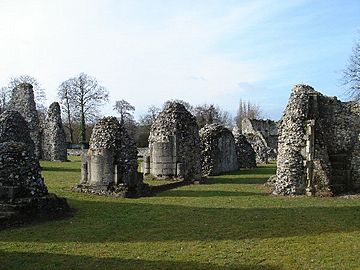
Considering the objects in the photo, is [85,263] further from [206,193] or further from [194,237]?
[206,193]

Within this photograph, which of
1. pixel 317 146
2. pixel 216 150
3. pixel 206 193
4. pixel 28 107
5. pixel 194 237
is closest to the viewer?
pixel 194 237

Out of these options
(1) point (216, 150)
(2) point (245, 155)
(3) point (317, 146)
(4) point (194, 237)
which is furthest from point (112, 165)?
(2) point (245, 155)

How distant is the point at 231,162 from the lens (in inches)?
1115

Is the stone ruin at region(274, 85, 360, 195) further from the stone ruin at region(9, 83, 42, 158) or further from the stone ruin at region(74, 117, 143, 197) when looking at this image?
the stone ruin at region(9, 83, 42, 158)

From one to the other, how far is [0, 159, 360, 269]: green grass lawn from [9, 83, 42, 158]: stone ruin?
2320cm

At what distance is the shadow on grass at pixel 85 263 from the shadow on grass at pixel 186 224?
3.79 feet

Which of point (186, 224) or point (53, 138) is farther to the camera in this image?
point (53, 138)

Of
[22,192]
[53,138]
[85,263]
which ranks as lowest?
[85,263]

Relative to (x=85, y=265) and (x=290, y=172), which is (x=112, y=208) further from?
(x=290, y=172)

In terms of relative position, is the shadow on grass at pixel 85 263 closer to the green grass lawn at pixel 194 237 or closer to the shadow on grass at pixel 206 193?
the green grass lawn at pixel 194 237

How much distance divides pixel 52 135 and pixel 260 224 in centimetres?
2848

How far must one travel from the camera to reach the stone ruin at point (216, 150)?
2562cm

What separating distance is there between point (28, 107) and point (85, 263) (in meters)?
30.8

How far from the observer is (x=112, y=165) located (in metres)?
16.5
